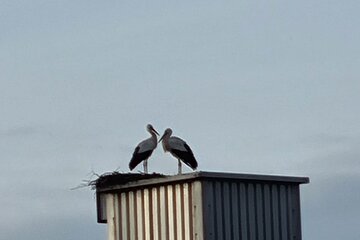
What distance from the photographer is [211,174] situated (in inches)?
1203

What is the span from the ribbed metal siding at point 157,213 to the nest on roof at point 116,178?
2.13 ft

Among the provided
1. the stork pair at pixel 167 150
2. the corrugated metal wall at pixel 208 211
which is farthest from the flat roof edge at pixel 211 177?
the stork pair at pixel 167 150

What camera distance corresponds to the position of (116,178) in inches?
1318

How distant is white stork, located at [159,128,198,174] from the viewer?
3694 centimetres

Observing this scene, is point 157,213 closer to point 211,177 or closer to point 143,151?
point 211,177

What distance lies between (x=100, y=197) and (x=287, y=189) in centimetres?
339

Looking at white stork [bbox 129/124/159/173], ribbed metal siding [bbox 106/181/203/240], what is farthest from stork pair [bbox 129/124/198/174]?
ribbed metal siding [bbox 106/181/203/240]

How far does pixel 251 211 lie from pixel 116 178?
10.8 feet

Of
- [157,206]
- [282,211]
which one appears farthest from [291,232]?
[157,206]

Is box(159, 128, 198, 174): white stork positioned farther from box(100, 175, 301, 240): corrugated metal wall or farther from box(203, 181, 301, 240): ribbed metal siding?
box(203, 181, 301, 240): ribbed metal siding

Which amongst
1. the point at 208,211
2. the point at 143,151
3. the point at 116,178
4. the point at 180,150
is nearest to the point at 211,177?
the point at 208,211

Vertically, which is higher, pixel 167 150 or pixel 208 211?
pixel 167 150

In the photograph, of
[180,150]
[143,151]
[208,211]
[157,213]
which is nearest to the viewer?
[208,211]

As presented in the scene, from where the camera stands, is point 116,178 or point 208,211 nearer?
point 208,211
